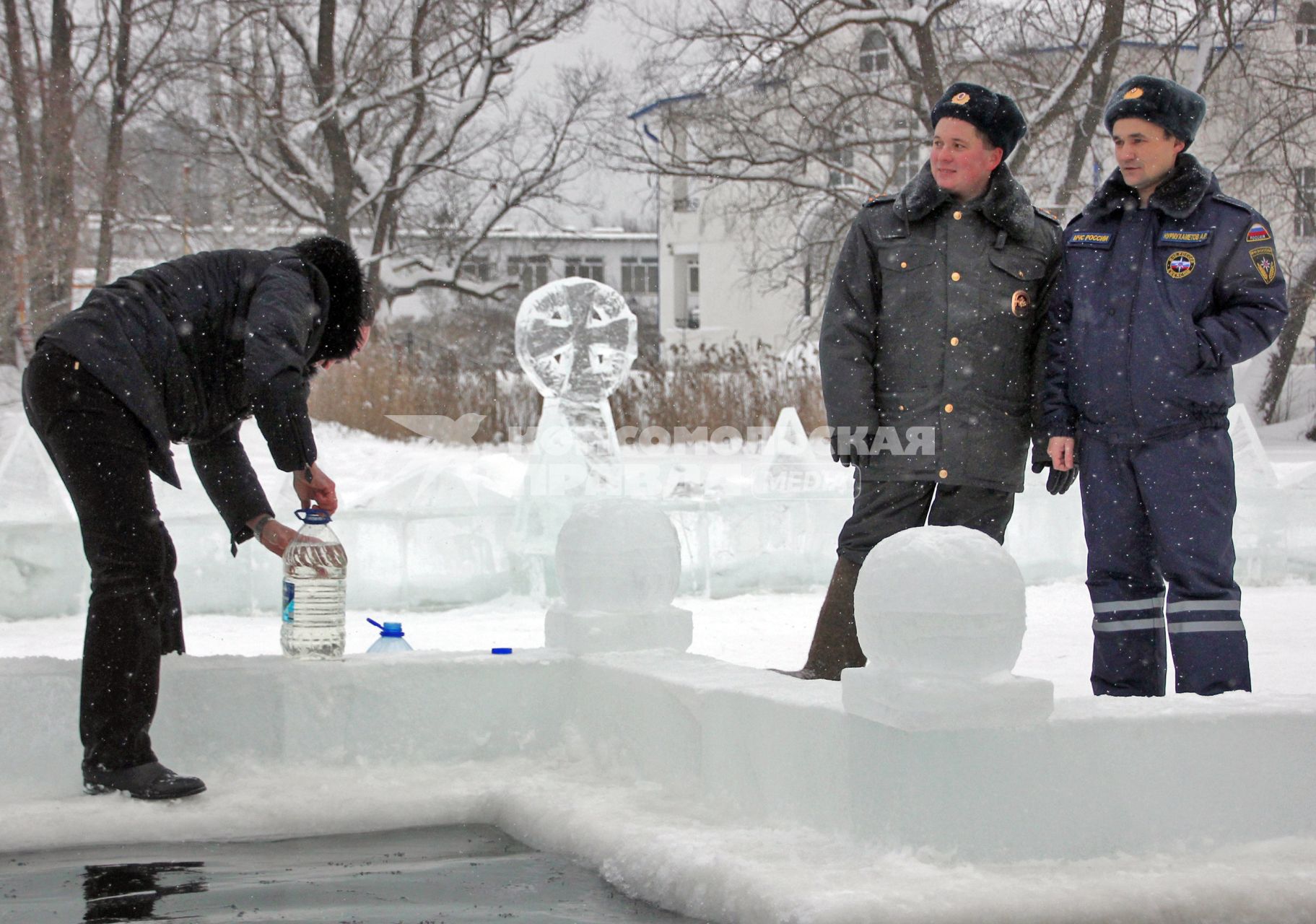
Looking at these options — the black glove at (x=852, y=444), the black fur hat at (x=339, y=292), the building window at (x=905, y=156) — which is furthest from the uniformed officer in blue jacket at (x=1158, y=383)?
the building window at (x=905, y=156)

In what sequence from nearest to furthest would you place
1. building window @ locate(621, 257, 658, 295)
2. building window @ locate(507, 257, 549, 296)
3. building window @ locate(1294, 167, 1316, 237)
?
building window @ locate(1294, 167, 1316, 237) < building window @ locate(507, 257, 549, 296) < building window @ locate(621, 257, 658, 295)

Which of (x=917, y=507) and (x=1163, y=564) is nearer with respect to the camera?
(x=1163, y=564)

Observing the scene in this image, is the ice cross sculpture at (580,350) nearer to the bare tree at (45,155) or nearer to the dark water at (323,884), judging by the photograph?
the dark water at (323,884)

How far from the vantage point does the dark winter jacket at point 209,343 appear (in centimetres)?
298

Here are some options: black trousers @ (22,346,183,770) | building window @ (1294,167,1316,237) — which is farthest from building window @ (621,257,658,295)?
black trousers @ (22,346,183,770)

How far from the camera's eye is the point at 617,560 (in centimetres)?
338

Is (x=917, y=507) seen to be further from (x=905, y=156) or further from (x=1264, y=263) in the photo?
(x=905, y=156)

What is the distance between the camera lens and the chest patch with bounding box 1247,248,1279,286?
3266 mm

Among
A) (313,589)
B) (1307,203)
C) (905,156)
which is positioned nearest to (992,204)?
(313,589)

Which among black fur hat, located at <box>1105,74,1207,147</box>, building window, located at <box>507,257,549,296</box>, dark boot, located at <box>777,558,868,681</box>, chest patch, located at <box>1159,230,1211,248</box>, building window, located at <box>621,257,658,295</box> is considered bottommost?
dark boot, located at <box>777,558,868,681</box>

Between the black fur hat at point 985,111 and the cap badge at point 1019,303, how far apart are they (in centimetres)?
33

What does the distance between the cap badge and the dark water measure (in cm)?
166

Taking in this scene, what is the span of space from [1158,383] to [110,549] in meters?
2.24

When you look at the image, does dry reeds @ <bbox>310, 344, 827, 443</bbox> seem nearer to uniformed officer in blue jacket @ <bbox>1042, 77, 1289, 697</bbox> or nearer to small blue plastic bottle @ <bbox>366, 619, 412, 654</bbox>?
small blue plastic bottle @ <bbox>366, 619, 412, 654</bbox>
